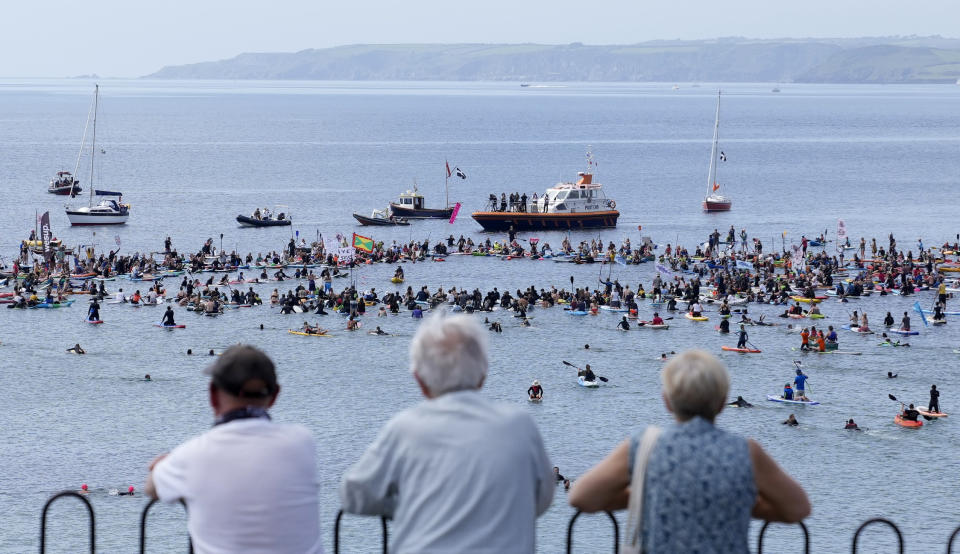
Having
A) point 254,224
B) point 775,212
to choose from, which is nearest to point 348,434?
point 254,224

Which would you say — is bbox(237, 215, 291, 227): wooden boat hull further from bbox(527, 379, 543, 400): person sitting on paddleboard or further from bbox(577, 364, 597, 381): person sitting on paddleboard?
bbox(527, 379, 543, 400): person sitting on paddleboard

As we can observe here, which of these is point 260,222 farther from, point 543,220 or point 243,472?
point 243,472

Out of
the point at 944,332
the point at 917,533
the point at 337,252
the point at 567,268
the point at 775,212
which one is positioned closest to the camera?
the point at 917,533

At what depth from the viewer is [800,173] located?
597 feet

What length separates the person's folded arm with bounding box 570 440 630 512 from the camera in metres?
5.88

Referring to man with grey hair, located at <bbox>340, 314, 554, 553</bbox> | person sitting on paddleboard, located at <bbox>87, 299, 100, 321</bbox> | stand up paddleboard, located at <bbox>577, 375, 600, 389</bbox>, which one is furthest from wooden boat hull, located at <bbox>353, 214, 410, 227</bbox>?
man with grey hair, located at <bbox>340, 314, 554, 553</bbox>

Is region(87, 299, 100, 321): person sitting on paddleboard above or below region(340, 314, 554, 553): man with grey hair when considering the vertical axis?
below

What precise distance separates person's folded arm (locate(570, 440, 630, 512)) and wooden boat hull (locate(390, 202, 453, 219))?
105 meters

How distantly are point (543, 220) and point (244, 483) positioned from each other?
315 ft

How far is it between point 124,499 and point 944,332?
139ft

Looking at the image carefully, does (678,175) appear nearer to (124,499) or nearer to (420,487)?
(124,499)

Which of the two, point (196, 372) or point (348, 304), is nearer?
point (196, 372)

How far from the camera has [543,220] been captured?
10169 cm

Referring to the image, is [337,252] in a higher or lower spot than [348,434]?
higher
